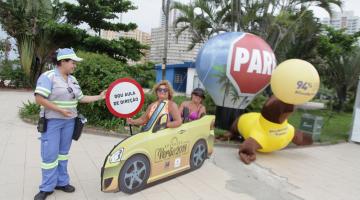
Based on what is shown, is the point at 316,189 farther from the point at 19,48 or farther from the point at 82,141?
the point at 19,48

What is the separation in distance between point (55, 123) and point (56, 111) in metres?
0.15

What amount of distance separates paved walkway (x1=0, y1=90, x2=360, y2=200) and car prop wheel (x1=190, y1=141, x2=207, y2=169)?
0.15 meters

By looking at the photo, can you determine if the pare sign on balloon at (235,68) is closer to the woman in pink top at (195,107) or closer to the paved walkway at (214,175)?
the paved walkway at (214,175)

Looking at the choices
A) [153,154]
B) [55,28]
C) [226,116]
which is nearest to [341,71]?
[226,116]

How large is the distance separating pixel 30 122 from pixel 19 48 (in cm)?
1116

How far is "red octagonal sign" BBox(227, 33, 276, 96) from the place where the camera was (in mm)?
7043

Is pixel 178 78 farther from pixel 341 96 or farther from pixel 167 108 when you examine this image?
Answer: pixel 167 108

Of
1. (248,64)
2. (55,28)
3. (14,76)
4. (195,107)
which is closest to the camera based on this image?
(195,107)

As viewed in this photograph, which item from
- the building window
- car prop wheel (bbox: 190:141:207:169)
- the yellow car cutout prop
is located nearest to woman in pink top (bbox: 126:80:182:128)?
the yellow car cutout prop

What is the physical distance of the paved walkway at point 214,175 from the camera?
4.13 meters

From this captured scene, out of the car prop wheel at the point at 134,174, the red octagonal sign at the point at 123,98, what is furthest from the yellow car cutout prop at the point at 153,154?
the red octagonal sign at the point at 123,98

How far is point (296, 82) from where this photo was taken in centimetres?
538

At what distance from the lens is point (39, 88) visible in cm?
332

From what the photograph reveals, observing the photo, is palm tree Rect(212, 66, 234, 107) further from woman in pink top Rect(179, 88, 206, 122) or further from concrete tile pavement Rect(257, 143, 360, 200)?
woman in pink top Rect(179, 88, 206, 122)
